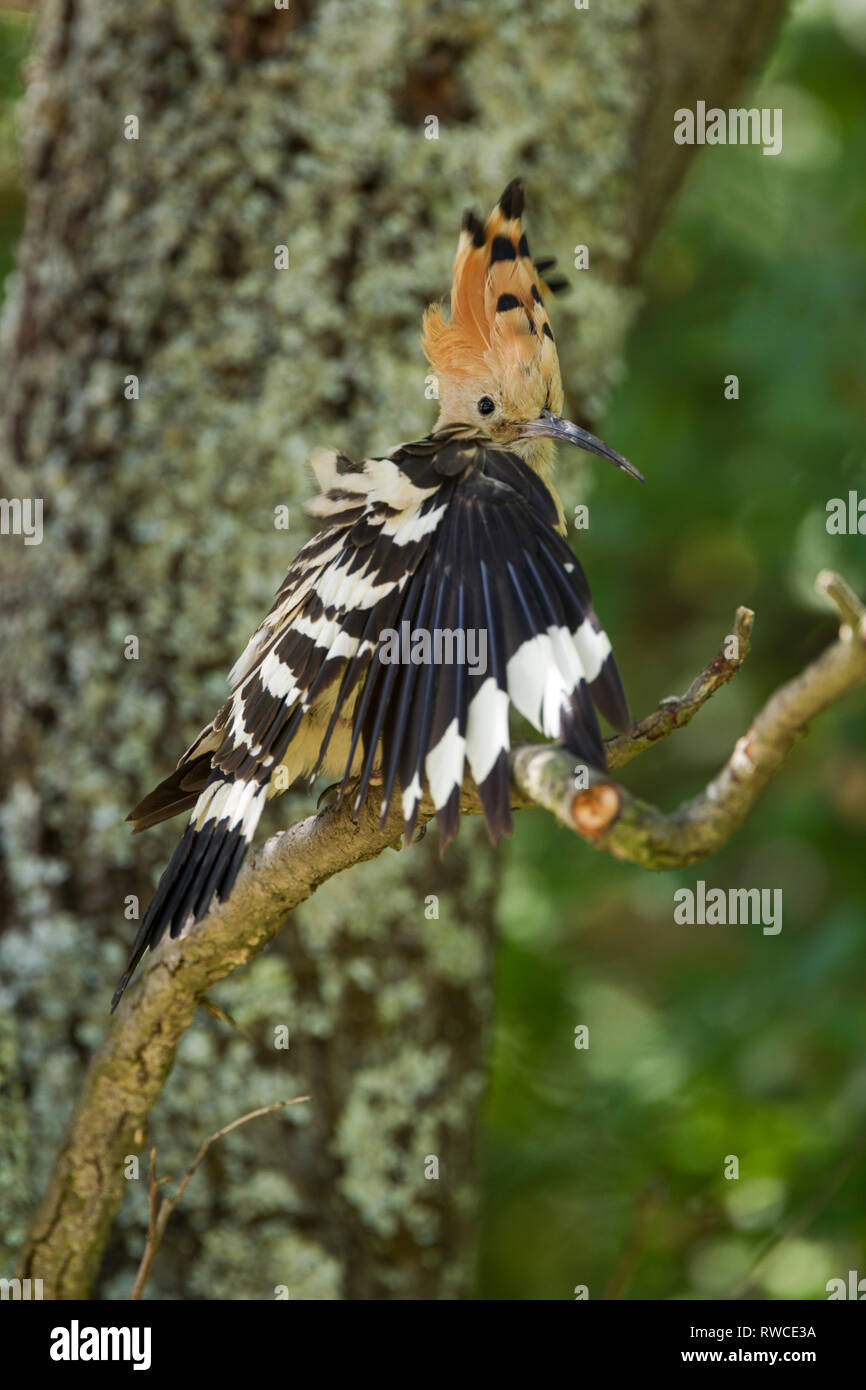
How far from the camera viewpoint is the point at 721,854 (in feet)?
12.1

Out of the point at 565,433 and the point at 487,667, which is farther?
the point at 565,433

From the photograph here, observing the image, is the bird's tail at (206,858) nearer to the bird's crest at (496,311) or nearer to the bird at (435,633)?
the bird at (435,633)

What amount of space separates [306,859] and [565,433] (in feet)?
3.00

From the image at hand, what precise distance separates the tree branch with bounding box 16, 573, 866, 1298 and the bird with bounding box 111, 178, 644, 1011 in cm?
5

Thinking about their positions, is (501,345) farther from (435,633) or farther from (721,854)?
(721,854)

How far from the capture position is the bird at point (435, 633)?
5.02ft

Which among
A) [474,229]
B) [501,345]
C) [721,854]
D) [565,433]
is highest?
[474,229]

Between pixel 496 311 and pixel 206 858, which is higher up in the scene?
pixel 496 311

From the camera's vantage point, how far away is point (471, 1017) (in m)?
2.75

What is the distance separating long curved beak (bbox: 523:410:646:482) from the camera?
214 centimetres

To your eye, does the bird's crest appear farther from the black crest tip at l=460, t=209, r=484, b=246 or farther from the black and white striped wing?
the black and white striped wing

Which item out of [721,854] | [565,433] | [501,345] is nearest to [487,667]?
[565,433]

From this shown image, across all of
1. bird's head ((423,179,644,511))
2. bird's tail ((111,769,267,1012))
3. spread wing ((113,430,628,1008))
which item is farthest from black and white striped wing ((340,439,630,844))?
bird's head ((423,179,644,511))

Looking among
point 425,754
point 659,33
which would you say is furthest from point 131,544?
point 659,33
